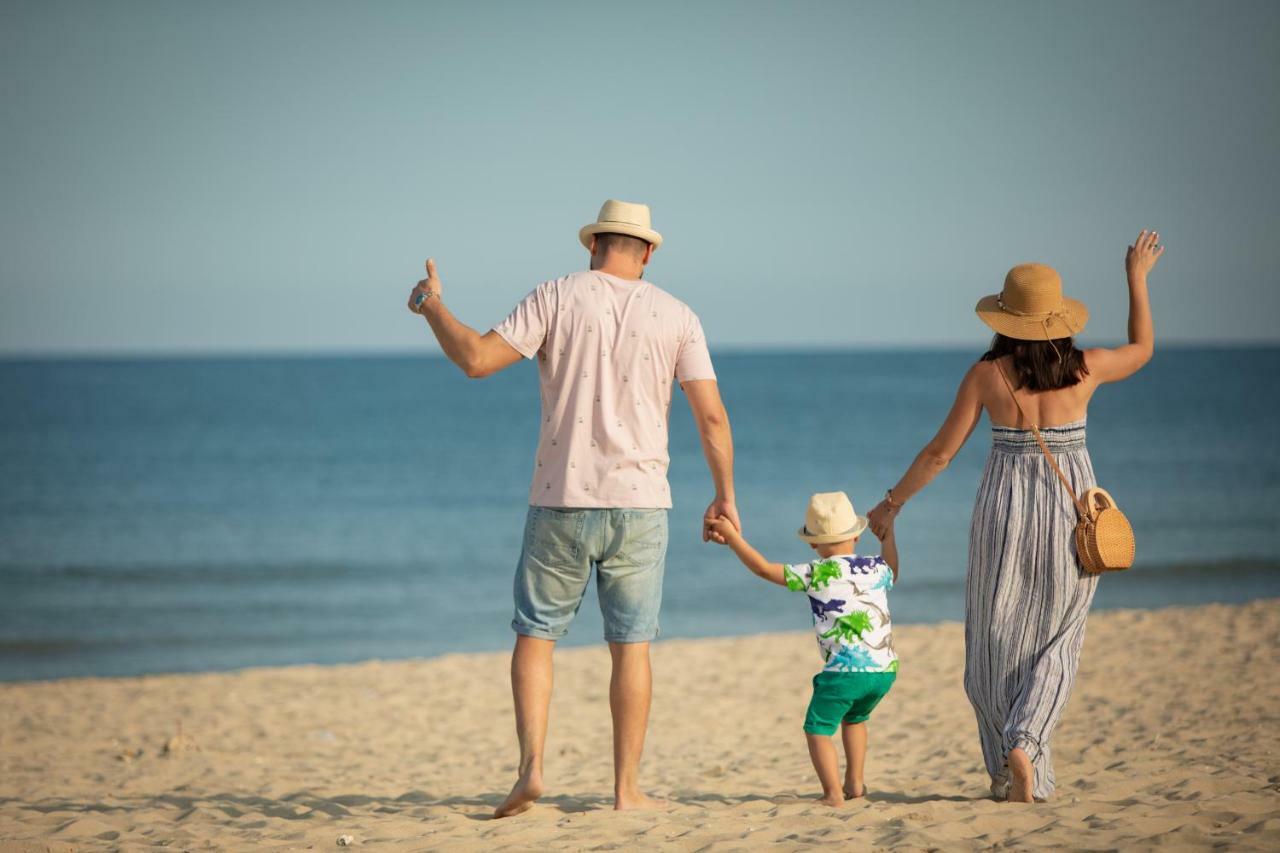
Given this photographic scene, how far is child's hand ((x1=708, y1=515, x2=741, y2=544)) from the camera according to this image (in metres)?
3.96

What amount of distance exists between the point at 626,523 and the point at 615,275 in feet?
2.77

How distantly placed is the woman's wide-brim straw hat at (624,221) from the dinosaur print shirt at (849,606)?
122cm

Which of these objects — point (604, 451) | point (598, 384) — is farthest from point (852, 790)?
point (598, 384)

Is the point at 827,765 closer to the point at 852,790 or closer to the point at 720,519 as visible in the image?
the point at 852,790

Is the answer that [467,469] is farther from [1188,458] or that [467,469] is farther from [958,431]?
[958,431]

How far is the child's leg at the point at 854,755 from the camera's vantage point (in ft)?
13.7

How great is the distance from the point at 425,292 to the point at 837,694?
1.89 m

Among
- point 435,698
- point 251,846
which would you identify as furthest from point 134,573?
point 251,846

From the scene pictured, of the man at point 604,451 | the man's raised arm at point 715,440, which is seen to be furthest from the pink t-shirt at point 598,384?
the man's raised arm at point 715,440

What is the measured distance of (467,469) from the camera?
3447cm

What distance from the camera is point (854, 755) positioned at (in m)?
4.26

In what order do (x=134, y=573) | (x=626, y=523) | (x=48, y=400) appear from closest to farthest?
(x=626, y=523), (x=134, y=573), (x=48, y=400)

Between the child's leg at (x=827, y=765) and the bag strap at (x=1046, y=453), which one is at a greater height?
the bag strap at (x=1046, y=453)

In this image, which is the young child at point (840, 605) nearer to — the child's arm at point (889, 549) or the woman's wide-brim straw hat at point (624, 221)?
the child's arm at point (889, 549)
